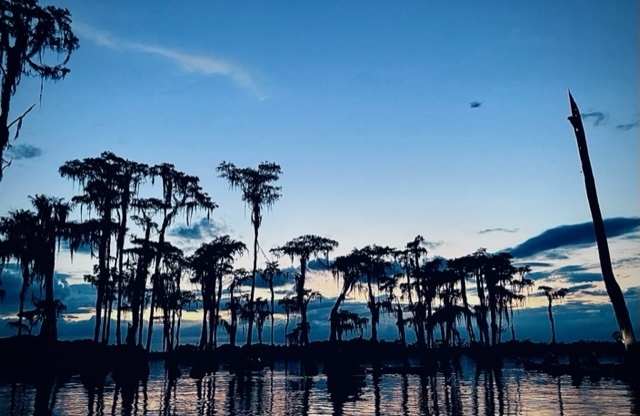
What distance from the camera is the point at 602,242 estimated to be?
12312 millimetres

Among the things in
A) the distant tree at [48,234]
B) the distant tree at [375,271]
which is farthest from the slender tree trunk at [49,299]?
the distant tree at [375,271]

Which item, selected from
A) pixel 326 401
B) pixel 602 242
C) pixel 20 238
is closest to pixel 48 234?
pixel 20 238

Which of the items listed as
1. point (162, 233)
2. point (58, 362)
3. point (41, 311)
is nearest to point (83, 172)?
point (162, 233)

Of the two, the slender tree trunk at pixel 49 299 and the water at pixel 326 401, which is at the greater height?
the slender tree trunk at pixel 49 299

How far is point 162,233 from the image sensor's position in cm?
4381

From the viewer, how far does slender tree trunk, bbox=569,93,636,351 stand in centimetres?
1136

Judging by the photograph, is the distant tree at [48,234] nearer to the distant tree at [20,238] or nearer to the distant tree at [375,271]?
the distant tree at [20,238]

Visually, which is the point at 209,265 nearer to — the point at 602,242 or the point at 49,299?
the point at 49,299

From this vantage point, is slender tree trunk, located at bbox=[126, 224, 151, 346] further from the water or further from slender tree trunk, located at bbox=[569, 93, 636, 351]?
slender tree trunk, located at bbox=[569, 93, 636, 351]

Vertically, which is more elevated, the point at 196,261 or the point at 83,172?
the point at 83,172

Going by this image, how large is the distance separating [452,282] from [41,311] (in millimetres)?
48231

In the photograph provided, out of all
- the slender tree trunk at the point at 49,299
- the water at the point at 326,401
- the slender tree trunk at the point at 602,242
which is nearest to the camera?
the slender tree trunk at the point at 602,242

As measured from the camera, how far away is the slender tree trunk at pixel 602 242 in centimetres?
1136

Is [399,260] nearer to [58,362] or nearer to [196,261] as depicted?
[196,261]
